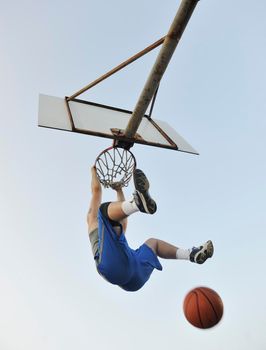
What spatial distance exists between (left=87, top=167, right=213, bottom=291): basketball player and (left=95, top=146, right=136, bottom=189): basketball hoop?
246mm

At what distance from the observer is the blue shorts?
12.8ft

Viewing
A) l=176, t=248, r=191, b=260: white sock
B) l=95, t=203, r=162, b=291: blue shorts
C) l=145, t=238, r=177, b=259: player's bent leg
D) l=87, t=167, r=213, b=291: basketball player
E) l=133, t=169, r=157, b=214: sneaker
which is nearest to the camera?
l=133, t=169, r=157, b=214: sneaker

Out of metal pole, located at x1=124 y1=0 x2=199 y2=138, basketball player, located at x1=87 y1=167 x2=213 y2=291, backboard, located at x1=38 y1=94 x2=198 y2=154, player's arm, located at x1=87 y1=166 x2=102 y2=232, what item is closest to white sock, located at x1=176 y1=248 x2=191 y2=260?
basketball player, located at x1=87 y1=167 x2=213 y2=291

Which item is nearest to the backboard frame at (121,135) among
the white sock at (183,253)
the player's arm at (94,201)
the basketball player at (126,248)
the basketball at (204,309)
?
the player's arm at (94,201)

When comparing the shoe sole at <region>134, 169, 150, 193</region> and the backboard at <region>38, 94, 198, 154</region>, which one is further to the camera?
the backboard at <region>38, 94, 198, 154</region>

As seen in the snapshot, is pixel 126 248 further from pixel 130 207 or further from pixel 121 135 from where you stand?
pixel 121 135

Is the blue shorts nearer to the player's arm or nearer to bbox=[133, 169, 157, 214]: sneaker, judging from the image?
the player's arm

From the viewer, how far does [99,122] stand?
4.89 metres

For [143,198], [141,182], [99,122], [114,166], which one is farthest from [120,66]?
[143,198]

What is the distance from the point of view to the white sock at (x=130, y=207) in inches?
141

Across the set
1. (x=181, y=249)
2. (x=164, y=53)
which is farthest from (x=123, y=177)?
(x=164, y=53)

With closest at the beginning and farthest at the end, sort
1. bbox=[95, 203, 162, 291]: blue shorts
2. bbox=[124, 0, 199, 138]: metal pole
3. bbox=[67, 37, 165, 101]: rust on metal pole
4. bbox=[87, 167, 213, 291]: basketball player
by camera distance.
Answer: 1. bbox=[124, 0, 199, 138]: metal pole
2. bbox=[87, 167, 213, 291]: basketball player
3. bbox=[95, 203, 162, 291]: blue shorts
4. bbox=[67, 37, 165, 101]: rust on metal pole

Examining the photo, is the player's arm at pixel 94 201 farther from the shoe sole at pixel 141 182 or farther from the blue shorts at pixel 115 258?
the shoe sole at pixel 141 182

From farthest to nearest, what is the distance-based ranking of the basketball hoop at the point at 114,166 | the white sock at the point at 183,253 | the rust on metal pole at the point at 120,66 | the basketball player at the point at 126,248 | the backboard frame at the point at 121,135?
the basketball hoop at the point at 114,166 → the backboard frame at the point at 121,135 → the white sock at the point at 183,253 → the rust on metal pole at the point at 120,66 → the basketball player at the point at 126,248
